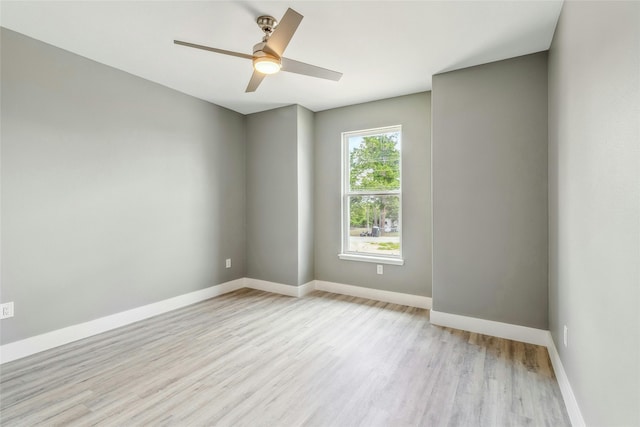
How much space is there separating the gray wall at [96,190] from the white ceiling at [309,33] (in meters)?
0.35

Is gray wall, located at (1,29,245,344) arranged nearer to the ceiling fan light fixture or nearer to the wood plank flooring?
the wood plank flooring

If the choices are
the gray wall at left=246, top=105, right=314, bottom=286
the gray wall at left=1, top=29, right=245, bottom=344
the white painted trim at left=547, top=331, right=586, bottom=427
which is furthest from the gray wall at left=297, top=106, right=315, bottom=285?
the white painted trim at left=547, top=331, right=586, bottom=427

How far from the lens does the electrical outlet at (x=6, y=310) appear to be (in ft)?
7.87

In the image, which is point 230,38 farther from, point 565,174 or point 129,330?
point 129,330

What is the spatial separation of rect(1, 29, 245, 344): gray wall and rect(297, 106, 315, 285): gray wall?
1.17m

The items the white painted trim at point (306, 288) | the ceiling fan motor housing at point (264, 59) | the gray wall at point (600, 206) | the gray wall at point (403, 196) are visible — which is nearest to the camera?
the gray wall at point (600, 206)

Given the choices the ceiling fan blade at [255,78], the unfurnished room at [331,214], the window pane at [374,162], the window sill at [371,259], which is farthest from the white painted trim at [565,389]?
the ceiling fan blade at [255,78]

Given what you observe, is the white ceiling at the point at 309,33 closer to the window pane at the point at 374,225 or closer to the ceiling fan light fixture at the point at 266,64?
the ceiling fan light fixture at the point at 266,64

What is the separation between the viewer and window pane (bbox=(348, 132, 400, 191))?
158 inches

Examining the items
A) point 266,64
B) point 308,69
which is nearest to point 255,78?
point 266,64

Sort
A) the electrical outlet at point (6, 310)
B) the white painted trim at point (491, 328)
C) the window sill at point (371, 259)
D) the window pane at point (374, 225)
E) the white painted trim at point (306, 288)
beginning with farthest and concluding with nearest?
1. the white painted trim at point (306, 288)
2. the window pane at point (374, 225)
3. the window sill at point (371, 259)
4. the white painted trim at point (491, 328)
5. the electrical outlet at point (6, 310)

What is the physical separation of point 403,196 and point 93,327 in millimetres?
3653

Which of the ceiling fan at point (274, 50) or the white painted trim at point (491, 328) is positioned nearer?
the ceiling fan at point (274, 50)

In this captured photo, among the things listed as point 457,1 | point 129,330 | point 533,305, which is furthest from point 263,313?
point 457,1
